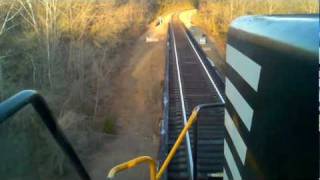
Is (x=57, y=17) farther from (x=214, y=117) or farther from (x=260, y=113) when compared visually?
(x=260, y=113)

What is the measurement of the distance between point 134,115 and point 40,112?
20599mm

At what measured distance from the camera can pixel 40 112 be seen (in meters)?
1.89

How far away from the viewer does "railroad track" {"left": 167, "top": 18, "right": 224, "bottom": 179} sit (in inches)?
271

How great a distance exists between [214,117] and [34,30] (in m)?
18.1

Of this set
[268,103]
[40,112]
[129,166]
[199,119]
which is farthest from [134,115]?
[268,103]

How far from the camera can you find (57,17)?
28.8 metres

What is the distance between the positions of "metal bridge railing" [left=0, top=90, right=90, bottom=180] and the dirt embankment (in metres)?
13.9

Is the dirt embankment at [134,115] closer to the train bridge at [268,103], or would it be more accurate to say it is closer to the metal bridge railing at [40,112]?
the metal bridge railing at [40,112]

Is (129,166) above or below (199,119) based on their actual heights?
above

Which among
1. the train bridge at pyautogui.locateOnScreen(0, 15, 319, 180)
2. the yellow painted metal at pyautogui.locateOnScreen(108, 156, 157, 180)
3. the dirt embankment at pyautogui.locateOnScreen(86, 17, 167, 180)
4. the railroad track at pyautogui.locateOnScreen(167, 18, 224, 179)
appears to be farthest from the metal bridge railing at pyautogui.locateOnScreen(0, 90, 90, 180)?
the dirt embankment at pyautogui.locateOnScreen(86, 17, 167, 180)

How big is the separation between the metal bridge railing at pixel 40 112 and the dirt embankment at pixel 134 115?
13.9m

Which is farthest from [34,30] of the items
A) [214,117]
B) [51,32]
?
[214,117]

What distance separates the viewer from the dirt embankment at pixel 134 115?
18203 mm

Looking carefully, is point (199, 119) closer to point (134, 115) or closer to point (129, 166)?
point (129, 166)
